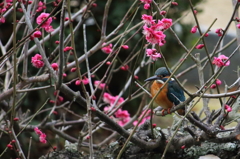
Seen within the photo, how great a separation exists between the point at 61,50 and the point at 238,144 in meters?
1.49

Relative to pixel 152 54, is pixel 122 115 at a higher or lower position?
lower

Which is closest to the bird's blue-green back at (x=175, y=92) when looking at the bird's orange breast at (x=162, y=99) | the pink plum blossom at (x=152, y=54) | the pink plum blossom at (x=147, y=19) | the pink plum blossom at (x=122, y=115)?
the bird's orange breast at (x=162, y=99)

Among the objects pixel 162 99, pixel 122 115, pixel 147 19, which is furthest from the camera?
pixel 122 115

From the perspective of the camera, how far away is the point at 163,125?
729cm

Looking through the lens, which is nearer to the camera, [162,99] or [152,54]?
[152,54]

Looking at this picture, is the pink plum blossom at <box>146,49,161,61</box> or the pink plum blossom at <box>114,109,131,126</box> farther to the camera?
the pink plum blossom at <box>114,109,131,126</box>

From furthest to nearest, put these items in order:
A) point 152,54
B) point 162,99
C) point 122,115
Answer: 1. point 122,115
2. point 162,99
3. point 152,54

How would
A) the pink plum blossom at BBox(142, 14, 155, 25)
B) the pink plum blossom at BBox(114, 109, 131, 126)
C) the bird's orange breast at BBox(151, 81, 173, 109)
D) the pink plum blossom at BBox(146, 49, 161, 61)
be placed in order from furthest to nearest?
the pink plum blossom at BBox(114, 109, 131, 126) → the bird's orange breast at BBox(151, 81, 173, 109) → the pink plum blossom at BBox(146, 49, 161, 61) → the pink plum blossom at BBox(142, 14, 155, 25)

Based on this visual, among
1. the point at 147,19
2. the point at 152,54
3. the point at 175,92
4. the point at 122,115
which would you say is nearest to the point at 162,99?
the point at 175,92

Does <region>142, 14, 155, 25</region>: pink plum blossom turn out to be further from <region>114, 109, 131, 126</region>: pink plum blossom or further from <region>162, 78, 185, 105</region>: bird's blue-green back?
<region>114, 109, 131, 126</region>: pink plum blossom

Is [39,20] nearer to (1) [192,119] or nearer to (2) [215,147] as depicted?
→ (1) [192,119]

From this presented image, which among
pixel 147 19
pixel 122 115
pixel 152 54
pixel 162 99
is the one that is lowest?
pixel 122 115

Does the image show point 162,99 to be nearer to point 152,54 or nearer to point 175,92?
point 175,92

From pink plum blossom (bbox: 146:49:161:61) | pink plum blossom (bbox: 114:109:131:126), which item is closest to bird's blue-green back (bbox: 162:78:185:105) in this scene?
pink plum blossom (bbox: 114:109:131:126)
